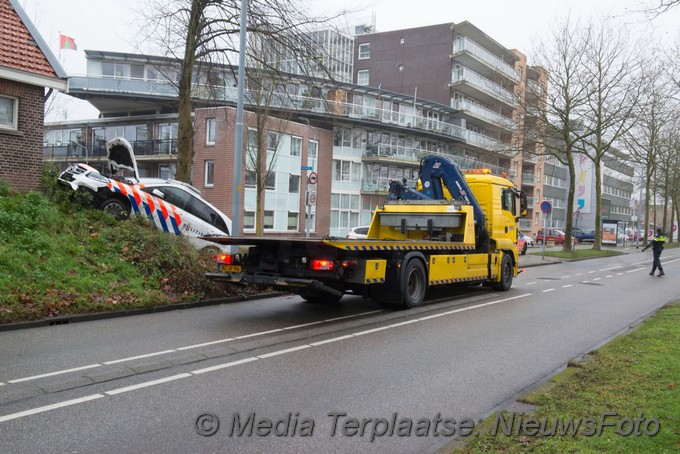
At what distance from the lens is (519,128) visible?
101 ft

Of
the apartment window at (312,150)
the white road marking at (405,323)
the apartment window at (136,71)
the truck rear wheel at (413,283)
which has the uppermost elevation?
the apartment window at (136,71)

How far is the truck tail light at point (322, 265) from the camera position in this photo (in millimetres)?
8648

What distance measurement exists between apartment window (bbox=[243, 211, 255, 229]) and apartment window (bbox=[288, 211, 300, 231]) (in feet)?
10.7

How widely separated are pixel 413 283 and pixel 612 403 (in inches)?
236

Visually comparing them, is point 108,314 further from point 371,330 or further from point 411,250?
point 411,250

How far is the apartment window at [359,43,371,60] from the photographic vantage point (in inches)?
2280

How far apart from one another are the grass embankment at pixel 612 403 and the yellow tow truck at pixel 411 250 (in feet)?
12.6

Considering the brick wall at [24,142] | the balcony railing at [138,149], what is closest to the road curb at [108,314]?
the brick wall at [24,142]

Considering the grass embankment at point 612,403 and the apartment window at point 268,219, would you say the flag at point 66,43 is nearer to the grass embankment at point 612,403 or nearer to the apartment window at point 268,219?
the apartment window at point 268,219

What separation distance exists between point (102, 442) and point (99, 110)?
1622 inches

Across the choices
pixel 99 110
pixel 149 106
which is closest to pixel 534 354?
pixel 149 106

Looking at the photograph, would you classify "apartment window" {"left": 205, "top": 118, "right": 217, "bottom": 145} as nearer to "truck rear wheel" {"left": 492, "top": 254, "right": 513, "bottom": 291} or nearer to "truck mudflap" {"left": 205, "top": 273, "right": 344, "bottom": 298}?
"truck rear wheel" {"left": 492, "top": 254, "right": 513, "bottom": 291}

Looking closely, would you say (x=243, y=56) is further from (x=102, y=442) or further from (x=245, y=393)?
(x=102, y=442)

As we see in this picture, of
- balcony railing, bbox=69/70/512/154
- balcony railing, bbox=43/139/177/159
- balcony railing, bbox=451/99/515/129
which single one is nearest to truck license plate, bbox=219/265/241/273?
balcony railing, bbox=69/70/512/154
